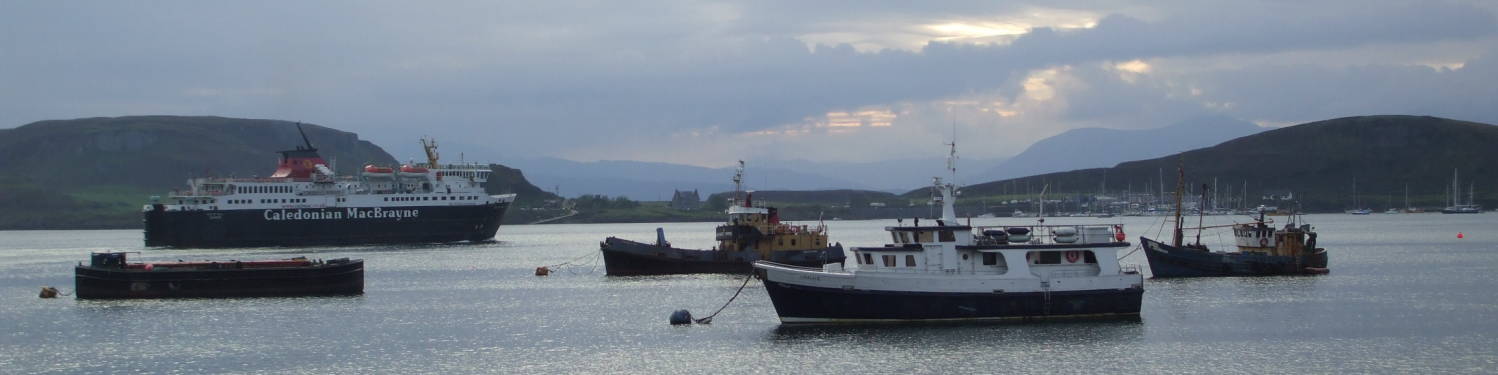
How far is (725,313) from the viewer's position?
5000 cm

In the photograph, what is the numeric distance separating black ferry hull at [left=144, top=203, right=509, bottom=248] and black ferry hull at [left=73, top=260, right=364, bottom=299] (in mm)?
64413

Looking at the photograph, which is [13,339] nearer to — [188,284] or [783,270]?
[188,284]

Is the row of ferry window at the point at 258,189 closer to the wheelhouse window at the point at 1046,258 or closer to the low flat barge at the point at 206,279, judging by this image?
the low flat barge at the point at 206,279

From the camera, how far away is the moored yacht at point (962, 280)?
141 feet

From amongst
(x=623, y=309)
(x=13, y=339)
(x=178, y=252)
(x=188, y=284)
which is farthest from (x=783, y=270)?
(x=178, y=252)

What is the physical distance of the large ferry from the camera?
404ft

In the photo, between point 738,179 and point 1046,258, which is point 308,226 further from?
point 1046,258

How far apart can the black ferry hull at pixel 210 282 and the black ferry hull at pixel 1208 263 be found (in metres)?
37.3

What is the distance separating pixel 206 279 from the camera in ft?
197

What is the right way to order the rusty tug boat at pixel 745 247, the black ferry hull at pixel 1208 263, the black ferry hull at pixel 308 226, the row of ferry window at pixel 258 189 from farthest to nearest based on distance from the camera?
the row of ferry window at pixel 258 189
the black ferry hull at pixel 308 226
the rusty tug boat at pixel 745 247
the black ferry hull at pixel 1208 263

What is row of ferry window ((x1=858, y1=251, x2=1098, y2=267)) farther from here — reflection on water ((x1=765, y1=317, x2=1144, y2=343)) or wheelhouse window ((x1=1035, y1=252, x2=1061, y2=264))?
reflection on water ((x1=765, y1=317, x2=1144, y2=343))

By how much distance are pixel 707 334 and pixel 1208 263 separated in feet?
105

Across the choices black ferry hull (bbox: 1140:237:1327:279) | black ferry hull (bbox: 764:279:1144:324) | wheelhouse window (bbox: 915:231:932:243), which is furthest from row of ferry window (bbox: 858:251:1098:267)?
black ferry hull (bbox: 1140:237:1327:279)

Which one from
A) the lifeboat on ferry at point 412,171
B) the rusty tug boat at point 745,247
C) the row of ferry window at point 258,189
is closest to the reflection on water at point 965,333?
the rusty tug boat at point 745,247
